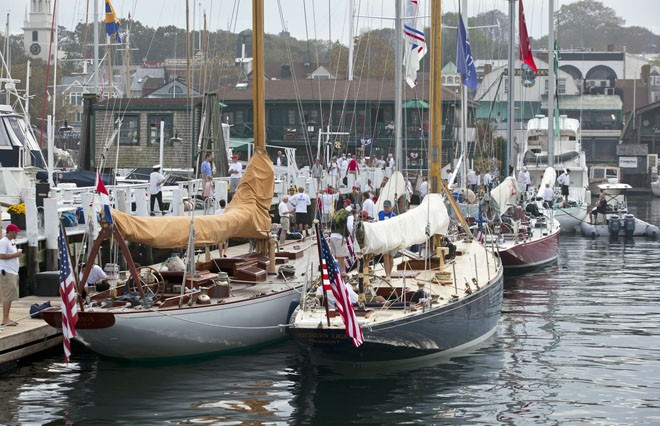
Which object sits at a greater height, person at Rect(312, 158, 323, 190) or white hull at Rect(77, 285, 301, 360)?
person at Rect(312, 158, 323, 190)

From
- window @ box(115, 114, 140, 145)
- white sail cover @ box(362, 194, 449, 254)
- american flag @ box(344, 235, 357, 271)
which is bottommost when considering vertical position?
american flag @ box(344, 235, 357, 271)

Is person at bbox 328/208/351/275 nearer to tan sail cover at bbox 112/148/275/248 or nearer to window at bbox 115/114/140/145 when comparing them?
tan sail cover at bbox 112/148/275/248

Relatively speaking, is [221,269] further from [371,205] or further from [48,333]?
[371,205]

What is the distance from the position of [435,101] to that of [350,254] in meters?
5.20

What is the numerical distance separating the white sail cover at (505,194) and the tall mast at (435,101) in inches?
355

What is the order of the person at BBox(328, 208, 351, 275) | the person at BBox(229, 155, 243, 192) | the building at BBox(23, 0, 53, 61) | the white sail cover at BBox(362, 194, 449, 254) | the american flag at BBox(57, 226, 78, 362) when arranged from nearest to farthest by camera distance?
the american flag at BBox(57, 226, 78, 362) < the white sail cover at BBox(362, 194, 449, 254) < the person at BBox(328, 208, 351, 275) < the person at BBox(229, 155, 243, 192) < the building at BBox(23, 0, 53, 61)

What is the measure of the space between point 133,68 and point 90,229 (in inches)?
4300

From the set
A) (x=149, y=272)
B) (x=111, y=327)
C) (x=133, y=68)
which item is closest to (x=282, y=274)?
(x=149, y=272)

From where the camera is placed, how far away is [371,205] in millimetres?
32500

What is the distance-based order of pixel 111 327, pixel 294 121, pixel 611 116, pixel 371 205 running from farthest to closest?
pixel 611 116 < pixel 294 121 < pixel 371 205 < pixel 111 327

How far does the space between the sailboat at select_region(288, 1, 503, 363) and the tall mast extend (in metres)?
0.02

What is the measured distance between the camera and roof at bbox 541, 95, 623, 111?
3804 inches

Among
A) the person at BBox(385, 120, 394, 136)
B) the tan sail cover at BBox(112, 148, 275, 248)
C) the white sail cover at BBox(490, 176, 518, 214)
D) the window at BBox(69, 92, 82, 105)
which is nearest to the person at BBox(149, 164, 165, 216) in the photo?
the tan sail cover at BBox(112, 148, 275, 248)

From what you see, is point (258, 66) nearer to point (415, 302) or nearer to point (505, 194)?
point (415, 302)
